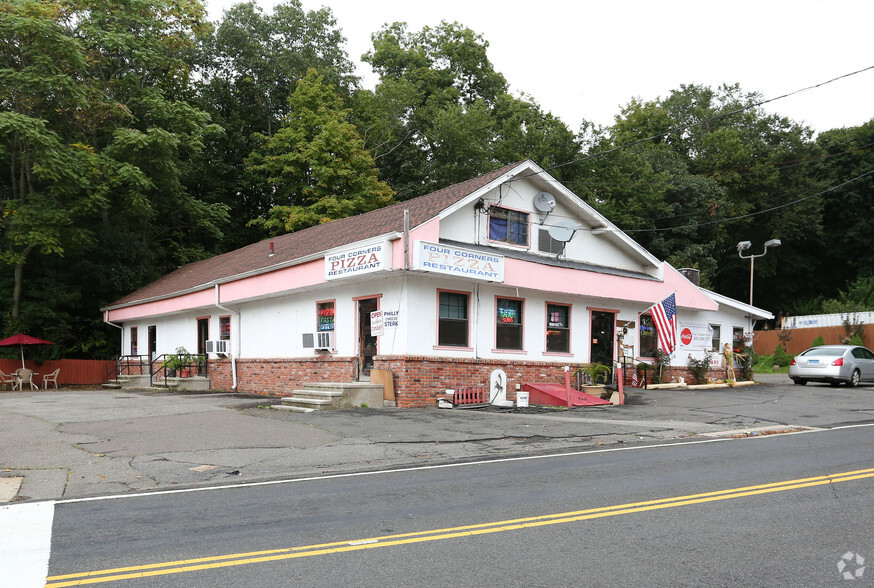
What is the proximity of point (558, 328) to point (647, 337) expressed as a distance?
505 cm

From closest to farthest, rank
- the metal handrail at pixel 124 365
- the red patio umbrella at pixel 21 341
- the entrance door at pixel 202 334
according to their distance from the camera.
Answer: the entrance door at pixel 202 334 → the red patio umbrella at pixel 21 341 → the metal handrail at pixel 124 365

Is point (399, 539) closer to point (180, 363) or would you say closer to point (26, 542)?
point (26, 542)

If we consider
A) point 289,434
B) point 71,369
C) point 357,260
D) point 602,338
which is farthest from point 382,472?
point 71,369

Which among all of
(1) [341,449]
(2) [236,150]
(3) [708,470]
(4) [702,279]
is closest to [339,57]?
(2) [236,150]

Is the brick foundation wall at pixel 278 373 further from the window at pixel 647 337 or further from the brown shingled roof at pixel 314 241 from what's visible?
the window at pixel 647 337

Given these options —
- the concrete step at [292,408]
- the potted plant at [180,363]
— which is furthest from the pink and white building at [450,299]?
the concrete step at [292,408]

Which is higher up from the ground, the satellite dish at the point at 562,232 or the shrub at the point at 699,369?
the satellite dish at the point at 562,232

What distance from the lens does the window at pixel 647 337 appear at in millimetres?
24500

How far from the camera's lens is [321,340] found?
20172mm

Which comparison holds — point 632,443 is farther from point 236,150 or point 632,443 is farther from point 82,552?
point 236,150

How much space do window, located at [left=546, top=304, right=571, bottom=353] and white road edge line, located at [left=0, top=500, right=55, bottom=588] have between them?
15332 mm

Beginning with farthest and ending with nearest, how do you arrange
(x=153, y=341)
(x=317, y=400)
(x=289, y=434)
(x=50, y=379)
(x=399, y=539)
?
(x=50, y=379), (x=153, y=341), (x=317, y=400), (x=289, y=434), (x=399, y=539)

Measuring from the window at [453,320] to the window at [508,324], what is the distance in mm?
1171

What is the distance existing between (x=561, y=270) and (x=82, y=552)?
639 inches
